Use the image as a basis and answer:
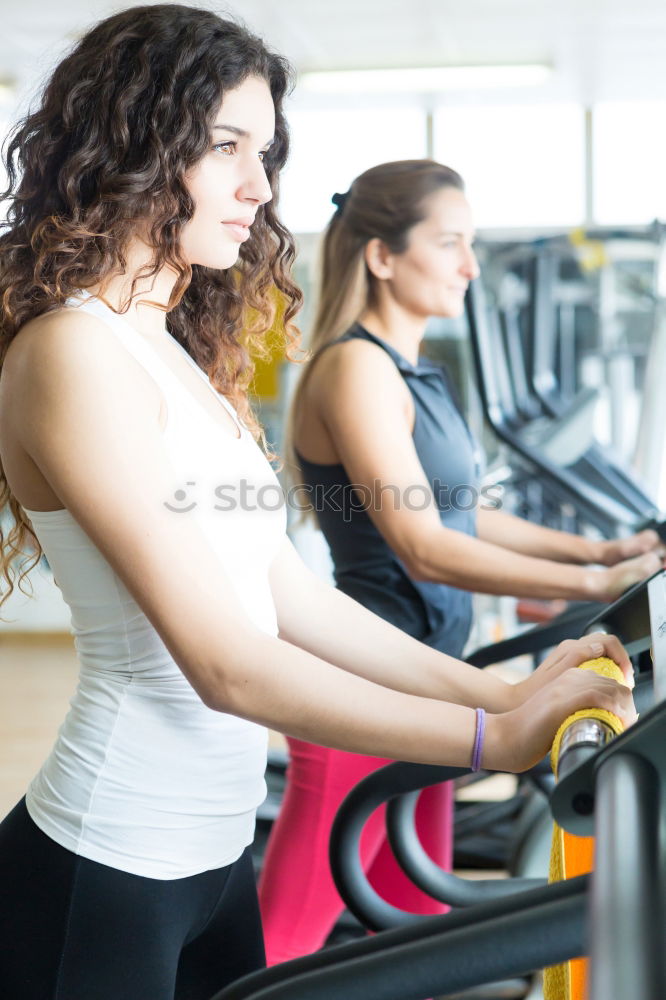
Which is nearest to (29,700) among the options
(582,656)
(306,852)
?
(306,852)

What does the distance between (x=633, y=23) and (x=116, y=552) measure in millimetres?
4844


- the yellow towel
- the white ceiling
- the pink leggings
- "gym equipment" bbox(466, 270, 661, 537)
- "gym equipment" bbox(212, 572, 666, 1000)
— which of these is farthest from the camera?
the white ceiling

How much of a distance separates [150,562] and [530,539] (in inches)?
51.2

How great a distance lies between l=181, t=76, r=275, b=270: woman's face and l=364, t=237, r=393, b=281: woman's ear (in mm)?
757

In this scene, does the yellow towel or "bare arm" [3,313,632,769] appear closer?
the yellow towel

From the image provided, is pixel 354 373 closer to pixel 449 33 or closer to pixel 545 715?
pixel 545 715

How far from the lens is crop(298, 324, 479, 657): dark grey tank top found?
1711 millimetres

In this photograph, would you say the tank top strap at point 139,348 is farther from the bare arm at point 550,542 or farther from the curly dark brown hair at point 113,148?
the bare arm at point 550,542

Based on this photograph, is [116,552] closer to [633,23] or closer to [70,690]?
[70,690]

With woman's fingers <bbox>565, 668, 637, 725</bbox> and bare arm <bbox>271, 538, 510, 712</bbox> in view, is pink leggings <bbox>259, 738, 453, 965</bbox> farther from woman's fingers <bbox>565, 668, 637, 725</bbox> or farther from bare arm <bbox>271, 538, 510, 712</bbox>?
woman's fingers <bbox>565, 668, 637, 725</bbox>

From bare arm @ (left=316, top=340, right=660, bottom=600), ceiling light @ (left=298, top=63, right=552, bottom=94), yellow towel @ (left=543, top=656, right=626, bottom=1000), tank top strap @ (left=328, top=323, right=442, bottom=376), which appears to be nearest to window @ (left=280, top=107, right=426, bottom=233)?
ceiling light @ (left=298, top=63, right=552, bottom=94)

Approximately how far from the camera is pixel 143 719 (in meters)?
0.96

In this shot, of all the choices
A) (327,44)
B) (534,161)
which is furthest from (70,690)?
(534,161)

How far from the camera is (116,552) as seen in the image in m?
0.85
